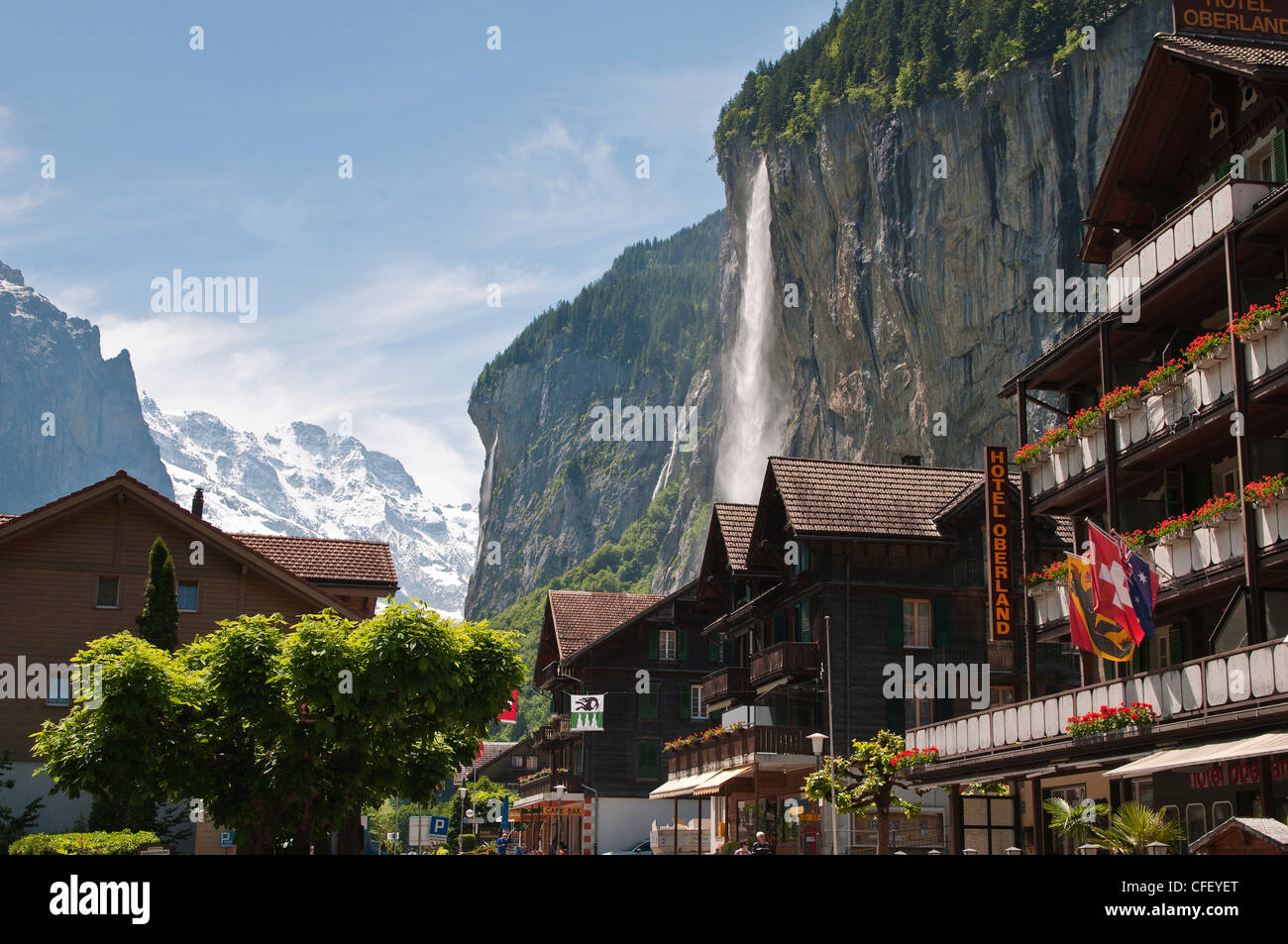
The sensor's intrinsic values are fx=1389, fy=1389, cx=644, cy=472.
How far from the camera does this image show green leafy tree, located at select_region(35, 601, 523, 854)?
27.4 m

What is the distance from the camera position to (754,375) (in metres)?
138

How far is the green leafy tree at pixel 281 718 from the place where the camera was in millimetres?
27375

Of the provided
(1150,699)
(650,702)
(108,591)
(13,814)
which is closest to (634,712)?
(650,702)

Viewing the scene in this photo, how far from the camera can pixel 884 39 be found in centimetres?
11281

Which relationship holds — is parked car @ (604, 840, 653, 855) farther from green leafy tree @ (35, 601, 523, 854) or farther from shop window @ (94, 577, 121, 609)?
green leafy tree @ (35, 601, 523, 854)

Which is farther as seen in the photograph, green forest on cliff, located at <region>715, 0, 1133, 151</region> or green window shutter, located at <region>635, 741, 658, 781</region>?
green forest on cliff, located at <region>715, 0, 1133, 151</region>

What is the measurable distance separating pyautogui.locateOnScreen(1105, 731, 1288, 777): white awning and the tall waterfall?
10384cm

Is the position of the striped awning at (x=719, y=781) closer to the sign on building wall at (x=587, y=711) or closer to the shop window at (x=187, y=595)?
the sign on building wall at (x=587, y=711)

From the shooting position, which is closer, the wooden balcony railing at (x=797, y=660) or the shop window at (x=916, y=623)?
the wooden balcony railing at (x=797, y=660)

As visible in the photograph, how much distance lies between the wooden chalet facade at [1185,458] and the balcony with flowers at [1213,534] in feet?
0.14

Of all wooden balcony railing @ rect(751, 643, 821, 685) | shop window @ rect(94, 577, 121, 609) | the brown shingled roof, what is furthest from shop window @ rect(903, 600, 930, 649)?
shop window @ rect(94, 577, 121, 609)

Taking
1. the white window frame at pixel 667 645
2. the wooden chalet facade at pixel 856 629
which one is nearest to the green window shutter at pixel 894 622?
the wooden chalet facade at pixel 856 629

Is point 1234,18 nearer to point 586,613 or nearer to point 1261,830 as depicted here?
point 1261,830

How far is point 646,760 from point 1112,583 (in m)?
40.9
